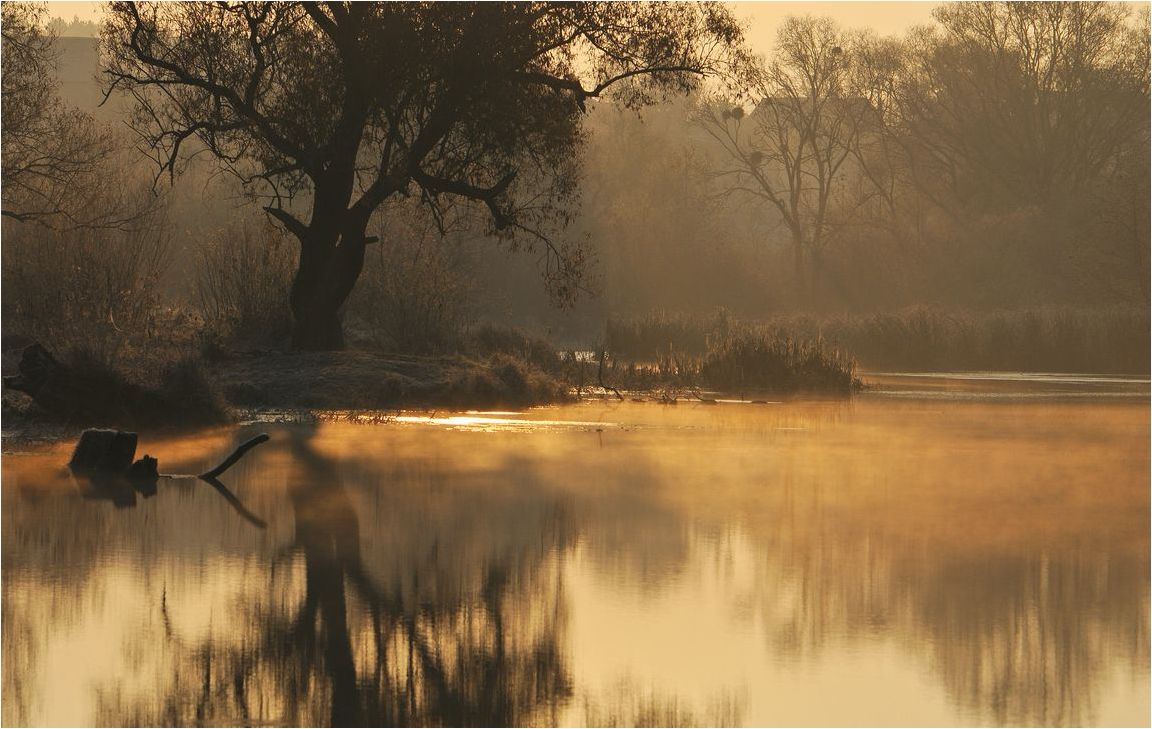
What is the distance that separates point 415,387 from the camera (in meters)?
25.2

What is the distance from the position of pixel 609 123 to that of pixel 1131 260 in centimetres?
3153

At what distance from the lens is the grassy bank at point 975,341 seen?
132 feet

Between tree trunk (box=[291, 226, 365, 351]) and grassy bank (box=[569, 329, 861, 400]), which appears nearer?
tree trunk (box=[291, 226, 365, 351])

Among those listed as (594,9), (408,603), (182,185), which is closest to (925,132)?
(182,185)

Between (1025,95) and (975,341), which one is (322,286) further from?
(1025,95)

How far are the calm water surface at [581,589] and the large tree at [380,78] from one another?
8630 millimetres

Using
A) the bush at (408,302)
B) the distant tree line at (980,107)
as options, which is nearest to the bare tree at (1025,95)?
the distant tree line at (980,107)

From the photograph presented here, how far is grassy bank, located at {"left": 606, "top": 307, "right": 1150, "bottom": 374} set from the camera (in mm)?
40344

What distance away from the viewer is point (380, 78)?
1033 inches

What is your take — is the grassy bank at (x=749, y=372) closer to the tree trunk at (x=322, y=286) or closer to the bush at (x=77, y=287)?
the tree trunk at (x=322, y=286)

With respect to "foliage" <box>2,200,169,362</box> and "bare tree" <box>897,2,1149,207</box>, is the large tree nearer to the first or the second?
"foliage" <box>2,200,169,362</box>

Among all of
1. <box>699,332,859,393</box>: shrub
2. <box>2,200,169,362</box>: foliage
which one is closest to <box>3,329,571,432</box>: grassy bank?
<box>2,200,169,362</box>: foliage

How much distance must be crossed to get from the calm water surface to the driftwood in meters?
0.22

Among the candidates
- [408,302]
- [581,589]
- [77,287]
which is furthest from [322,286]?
[581,589]
